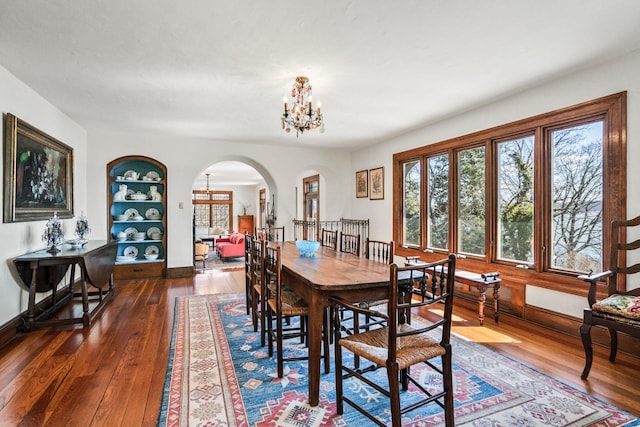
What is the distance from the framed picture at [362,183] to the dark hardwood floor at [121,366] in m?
3.14

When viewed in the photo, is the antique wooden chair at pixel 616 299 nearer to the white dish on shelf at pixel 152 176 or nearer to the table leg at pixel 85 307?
the table leg at pixel 85 307

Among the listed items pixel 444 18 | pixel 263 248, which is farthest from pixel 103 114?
pixel 444 18

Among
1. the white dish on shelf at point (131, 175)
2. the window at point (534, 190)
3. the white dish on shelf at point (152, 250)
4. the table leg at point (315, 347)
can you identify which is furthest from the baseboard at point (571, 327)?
the white dish on shelf at point (131, 175)

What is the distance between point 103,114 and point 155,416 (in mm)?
3831

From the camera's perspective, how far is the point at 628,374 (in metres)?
2.29

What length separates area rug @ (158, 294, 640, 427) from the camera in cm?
179

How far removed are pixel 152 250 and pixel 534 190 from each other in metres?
5.65

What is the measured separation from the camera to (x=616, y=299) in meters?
2.29

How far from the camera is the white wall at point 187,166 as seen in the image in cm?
508

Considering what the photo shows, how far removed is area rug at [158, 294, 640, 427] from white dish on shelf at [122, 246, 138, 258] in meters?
3.50


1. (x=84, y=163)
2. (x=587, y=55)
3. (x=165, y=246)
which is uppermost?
(x=587, y=55)

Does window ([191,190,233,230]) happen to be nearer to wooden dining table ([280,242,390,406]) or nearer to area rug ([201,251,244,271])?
area rug ([201,251,244,271])

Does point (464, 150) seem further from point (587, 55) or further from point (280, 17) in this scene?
point (280, 17)

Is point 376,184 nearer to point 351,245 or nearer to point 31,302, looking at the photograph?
point 351,245
